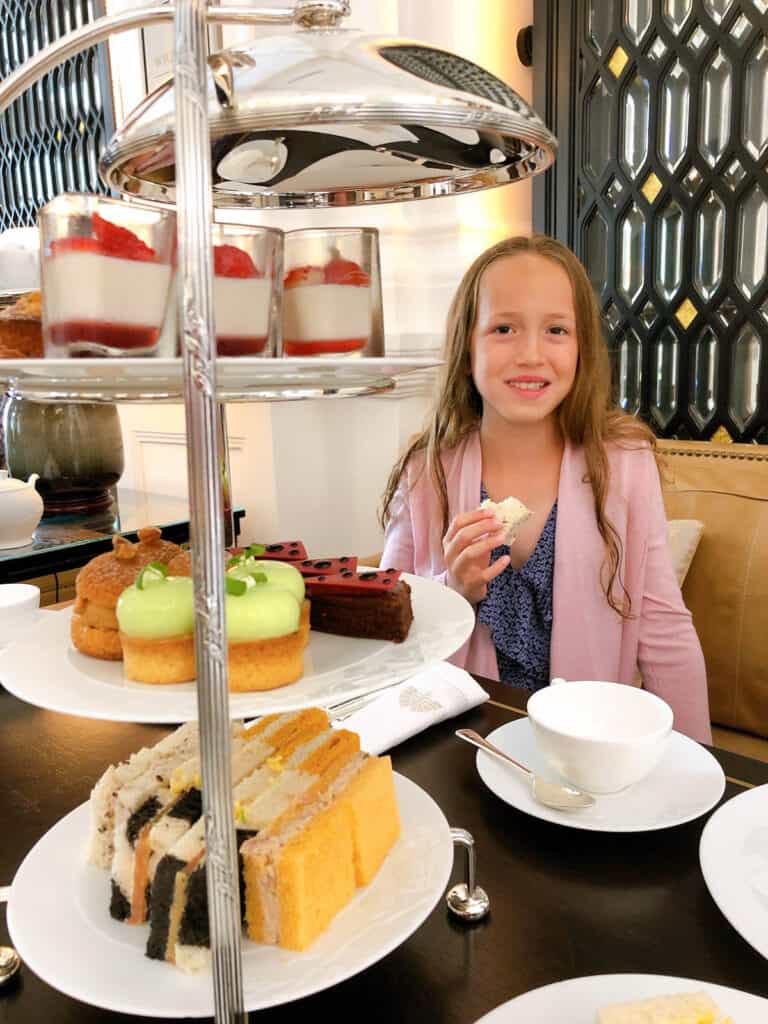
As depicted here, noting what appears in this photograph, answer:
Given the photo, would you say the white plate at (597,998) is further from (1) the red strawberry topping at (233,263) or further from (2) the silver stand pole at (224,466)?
(1) the red strawberry topping at (233,263)

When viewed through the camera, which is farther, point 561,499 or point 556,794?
point 561,499

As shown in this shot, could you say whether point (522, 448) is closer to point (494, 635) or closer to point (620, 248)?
point (494, 635)

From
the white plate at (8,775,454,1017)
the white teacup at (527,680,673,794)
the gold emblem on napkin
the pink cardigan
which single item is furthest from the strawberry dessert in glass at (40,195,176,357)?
the pink cardigan

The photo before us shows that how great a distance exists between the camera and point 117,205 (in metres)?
0.45

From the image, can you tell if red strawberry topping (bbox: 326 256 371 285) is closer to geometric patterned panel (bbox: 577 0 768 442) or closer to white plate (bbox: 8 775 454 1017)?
white plate (bbox: 8 775 454 1017)

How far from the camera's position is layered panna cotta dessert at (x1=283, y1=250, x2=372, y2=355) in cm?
52

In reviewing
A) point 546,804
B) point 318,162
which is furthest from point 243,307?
point 546,804

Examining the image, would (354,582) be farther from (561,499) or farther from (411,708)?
(561,499)

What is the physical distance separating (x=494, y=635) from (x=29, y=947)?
114 cm

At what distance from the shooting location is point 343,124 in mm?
464

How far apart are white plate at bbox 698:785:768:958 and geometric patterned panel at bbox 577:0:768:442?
5.59 ft

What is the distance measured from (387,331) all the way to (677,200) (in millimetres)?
925

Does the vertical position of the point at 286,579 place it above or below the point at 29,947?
above

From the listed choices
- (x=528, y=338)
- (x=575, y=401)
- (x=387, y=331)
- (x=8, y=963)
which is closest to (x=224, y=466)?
(x=8, y=963)
